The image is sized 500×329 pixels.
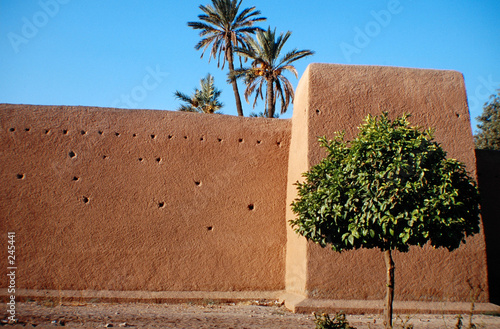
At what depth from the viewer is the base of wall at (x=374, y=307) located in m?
6.46

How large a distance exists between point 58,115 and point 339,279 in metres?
5.79

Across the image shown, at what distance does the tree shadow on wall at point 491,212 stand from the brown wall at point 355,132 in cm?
118

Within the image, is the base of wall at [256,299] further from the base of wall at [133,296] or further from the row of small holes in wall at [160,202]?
the row of small holes in wall at [160,202]

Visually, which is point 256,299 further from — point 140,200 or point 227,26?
point 227,26

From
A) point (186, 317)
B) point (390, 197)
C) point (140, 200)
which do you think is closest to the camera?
point (390, 197)

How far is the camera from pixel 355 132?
24.2 feet

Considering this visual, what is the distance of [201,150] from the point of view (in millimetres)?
7887

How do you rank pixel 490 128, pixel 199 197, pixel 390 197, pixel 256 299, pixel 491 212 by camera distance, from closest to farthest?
pixel 390 197
pixel 256 299
pixel 199 197
pixel 491 212
pixel 490 128

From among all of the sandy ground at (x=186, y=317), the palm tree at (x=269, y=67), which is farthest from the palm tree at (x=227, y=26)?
the sandy ground at (x=186, y=317)

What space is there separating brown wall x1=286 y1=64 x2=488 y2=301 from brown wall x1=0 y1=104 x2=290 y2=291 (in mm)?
699

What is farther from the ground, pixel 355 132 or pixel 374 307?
pixel 355 132

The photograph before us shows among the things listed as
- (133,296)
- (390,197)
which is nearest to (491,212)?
(390,197)

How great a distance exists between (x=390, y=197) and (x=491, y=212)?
5008 millimetres

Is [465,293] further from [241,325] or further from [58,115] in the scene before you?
[58,115]
